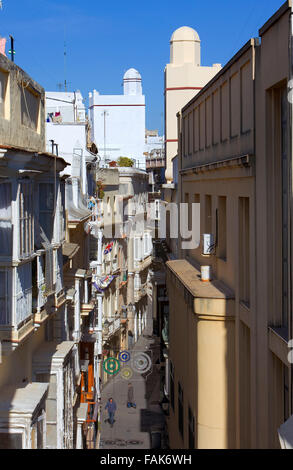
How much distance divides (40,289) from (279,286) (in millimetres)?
4170

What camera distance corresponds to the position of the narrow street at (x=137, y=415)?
79.8 feet

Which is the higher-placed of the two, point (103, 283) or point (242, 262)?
point (242, 262)

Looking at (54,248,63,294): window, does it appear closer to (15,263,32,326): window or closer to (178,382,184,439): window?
(15,263,32,326): window

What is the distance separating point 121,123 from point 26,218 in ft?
165

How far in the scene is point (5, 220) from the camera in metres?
10.2

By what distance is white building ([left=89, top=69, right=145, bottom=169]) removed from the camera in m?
59.8

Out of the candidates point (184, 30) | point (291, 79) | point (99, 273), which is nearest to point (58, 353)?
point (291, 79)

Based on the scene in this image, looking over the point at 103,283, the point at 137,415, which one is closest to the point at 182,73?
the point at 103,283

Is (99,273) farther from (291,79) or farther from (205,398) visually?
(291,79)

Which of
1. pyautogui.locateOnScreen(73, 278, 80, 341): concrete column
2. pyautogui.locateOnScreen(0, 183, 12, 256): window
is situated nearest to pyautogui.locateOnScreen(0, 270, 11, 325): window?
pyautogui.locateOnScreen(0, 183, 12, 256): window

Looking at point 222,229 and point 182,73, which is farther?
point 182,73

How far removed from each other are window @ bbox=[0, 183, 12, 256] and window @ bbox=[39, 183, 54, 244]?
368 centimetres

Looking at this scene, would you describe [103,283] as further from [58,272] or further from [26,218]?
[26,218]

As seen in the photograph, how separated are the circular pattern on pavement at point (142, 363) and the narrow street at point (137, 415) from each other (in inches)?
14.2
